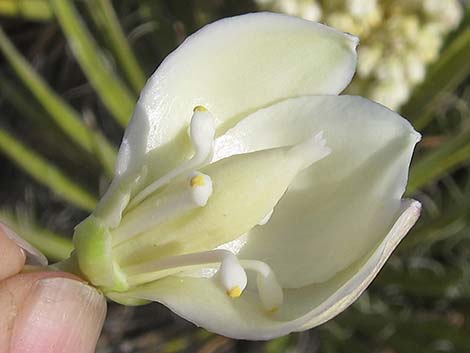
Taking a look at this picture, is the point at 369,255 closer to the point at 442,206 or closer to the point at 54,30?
the point at 442,206

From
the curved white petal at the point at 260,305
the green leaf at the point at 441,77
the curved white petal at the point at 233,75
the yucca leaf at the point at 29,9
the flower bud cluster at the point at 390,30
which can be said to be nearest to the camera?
the curved white petal at the point at 260,305

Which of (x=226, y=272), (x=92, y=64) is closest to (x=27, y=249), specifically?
(x=226, y=272)

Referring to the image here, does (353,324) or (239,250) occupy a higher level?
(239,250)

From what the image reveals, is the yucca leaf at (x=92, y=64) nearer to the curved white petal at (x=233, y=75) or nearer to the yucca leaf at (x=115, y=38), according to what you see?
the yucca leaf at (x=115, y=38)

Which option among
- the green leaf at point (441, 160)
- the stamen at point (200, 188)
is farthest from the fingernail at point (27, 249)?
the green leaf at point (441, 160)

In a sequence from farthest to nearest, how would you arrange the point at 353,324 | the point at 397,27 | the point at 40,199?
the point at 40,199
the point at 353,324
the point at 397,27

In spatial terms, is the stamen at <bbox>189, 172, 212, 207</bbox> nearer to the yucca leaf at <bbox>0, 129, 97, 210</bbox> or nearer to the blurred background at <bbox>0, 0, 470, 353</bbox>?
the blurred background at <bbox>0, 0, 470, 353</bbox>

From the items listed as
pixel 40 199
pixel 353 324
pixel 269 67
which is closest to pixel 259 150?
pixel 269 67

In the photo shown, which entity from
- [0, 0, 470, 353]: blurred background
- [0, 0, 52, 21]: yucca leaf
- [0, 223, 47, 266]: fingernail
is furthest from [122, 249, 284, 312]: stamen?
[0, 0, 52, 21]: yucca leaf
